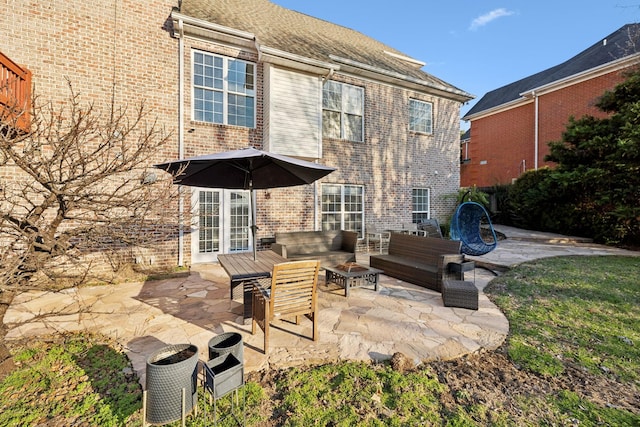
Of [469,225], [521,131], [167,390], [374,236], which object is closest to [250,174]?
[167,390]

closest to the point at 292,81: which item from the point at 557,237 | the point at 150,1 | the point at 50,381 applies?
the point at 150,1

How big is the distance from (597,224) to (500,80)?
17448 millimetres

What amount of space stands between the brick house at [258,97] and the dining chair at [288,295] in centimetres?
212

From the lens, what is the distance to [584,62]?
53.2 ft

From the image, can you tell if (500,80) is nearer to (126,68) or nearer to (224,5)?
(224,5)

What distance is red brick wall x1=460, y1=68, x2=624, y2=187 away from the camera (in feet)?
50.4

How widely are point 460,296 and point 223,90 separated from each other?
24.5ft

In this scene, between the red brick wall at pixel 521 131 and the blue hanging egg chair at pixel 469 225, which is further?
the red brick wall at pixel 521 131

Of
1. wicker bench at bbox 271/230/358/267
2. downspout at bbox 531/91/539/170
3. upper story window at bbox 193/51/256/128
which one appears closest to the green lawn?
wicker bench at bbox 271/230/358/267

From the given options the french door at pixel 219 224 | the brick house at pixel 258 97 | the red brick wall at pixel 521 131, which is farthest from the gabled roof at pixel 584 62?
the french door at pixel 219 224

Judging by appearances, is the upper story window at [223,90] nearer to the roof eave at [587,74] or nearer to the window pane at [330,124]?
the window pane at [330,124]

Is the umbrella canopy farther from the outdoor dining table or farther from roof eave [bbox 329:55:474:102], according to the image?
roof eave [bbox 329:55:474:102]

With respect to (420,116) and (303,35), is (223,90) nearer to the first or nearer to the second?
(303,35)

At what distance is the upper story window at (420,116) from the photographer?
11.0 metres
